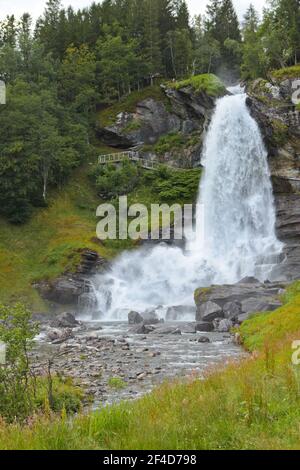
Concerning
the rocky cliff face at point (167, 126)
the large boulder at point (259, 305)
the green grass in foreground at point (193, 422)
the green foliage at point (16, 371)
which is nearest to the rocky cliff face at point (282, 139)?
the rocky cliff face at point (167, 126)

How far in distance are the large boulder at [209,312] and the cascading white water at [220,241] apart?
24.8 feet

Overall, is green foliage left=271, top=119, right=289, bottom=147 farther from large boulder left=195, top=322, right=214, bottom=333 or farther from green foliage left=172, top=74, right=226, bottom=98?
large boulder left=195, top=322, right=214, bottom=333

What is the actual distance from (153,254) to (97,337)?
62.8 ft

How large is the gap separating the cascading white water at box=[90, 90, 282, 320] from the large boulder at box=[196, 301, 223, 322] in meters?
7.55

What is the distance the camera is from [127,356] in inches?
812

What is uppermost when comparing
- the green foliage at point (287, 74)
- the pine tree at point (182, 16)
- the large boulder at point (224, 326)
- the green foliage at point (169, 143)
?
the pine tree at point (182, 16)

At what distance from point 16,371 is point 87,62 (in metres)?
60.4

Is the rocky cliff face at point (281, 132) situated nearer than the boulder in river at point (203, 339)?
No

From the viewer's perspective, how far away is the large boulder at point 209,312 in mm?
29938

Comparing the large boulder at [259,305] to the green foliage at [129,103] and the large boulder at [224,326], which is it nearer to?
the large boulder at [224,326]

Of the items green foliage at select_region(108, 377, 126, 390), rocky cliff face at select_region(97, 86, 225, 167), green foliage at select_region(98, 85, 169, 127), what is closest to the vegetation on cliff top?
A: rocky cliff face at select_region(97, 86, 225, 167)

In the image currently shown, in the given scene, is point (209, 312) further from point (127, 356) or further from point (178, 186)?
point (178, 186)

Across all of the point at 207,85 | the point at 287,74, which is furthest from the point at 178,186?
the point at 287,74
